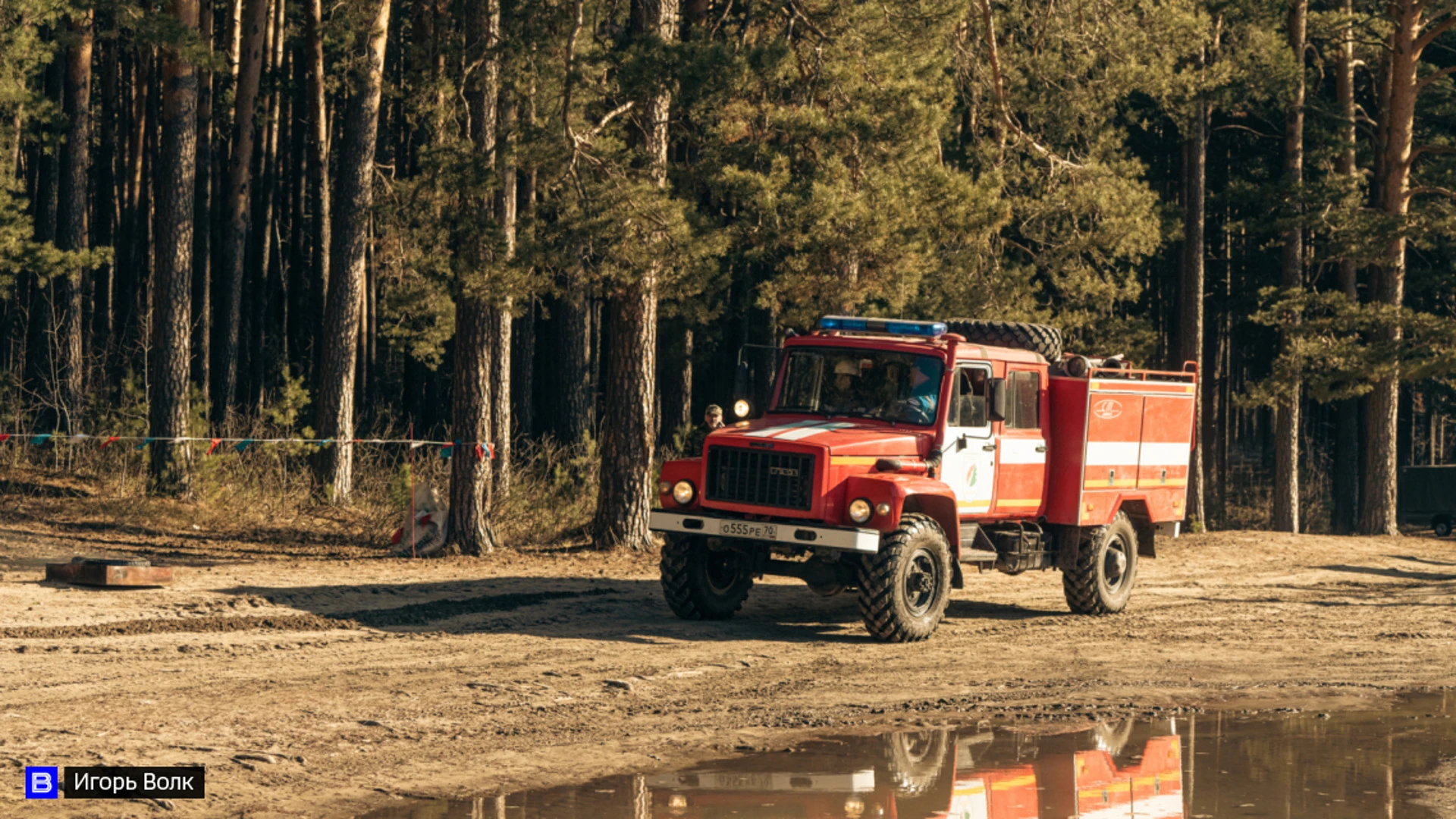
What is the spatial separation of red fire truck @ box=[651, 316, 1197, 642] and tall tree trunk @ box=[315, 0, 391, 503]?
1228 centimetres

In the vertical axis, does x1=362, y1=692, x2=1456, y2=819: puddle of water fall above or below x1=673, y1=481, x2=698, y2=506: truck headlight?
below

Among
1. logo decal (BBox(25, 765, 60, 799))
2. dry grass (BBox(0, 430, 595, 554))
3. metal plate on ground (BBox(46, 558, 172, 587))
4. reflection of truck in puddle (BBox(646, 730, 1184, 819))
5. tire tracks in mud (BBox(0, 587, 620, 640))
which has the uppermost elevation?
dry grass (BBox(0, 430, 595, 554))

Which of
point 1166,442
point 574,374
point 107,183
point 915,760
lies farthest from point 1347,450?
point 915,760

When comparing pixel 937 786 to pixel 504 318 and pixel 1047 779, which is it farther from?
pixel 504 318

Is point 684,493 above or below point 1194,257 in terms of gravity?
below

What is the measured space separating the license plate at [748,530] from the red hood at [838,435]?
73 centimetres

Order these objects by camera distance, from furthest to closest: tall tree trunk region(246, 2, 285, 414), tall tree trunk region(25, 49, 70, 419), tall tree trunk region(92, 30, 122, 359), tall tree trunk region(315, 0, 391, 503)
A: tall tree trunk region(92, 30, 122, 359)
tall tree trunk region(246, 2, 285, 414)
tall tree trunk region(25, 49, 70, 419)
tall tree trunk region(315, 0, 391, 503)

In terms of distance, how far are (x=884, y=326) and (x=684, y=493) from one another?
8.65 feet

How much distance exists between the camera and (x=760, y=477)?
546 inches

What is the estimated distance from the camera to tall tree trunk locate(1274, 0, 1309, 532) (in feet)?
111

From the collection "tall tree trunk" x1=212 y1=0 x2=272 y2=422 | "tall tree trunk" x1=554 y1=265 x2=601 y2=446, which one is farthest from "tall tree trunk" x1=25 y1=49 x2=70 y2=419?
"tall tree trunk" x1=554 y1=265 x2=601 y2=446

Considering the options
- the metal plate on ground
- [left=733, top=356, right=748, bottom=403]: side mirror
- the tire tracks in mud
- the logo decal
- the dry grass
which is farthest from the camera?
the dry grass

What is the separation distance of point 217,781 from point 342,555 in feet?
38.4

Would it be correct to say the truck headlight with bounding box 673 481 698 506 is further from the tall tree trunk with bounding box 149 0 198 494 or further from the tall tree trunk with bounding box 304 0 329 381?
the tall tree trunk with bounding box 304 0 329 381
